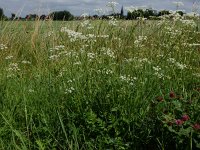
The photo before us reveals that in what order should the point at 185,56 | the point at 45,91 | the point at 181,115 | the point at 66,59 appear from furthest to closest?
1. the point at 185,56
2. the point at 66,59
3. the point at 45,91
4. the point at 181,115

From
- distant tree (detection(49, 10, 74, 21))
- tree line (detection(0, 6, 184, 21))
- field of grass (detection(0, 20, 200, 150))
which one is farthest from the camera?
distant tree (detection(49, 10, 74, 21))

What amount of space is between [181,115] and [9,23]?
5.99 metres

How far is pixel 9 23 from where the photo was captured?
851 centimetres

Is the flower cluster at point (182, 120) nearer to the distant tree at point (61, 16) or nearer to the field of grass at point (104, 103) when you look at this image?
the field of grass at point (104, 103)

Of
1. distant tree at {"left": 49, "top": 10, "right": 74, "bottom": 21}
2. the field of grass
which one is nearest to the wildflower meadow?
the field of grass

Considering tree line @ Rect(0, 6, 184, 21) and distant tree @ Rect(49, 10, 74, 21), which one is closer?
tree line @ Rect(0, 6, 184, 21)

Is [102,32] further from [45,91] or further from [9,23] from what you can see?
[9,23]

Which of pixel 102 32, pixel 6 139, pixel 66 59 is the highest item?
pixel 102 32

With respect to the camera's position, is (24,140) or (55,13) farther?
(55,13)

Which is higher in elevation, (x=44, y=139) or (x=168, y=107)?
(x=168, y=107)

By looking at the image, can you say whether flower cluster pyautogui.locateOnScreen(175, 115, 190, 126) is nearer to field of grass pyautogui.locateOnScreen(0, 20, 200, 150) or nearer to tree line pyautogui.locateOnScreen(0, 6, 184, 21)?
field of grass pyautogui.locateOnScreen(0, 20, 200, 150)

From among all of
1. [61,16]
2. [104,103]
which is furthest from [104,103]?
[61,16]

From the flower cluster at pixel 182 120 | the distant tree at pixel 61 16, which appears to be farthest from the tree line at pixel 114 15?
the flower cluster at pixel 182 120

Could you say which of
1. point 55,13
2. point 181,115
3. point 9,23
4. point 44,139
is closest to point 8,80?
point 44,139
